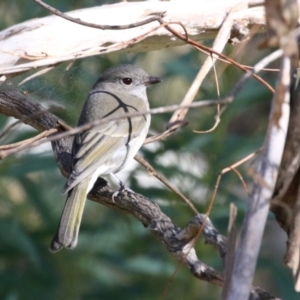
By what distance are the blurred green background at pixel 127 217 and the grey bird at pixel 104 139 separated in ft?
1.04

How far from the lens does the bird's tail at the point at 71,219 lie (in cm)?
288

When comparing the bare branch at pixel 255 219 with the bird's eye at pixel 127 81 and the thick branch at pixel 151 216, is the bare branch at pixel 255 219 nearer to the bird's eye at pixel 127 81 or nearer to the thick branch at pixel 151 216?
the thick branch at pixel 151 216

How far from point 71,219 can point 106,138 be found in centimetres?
50

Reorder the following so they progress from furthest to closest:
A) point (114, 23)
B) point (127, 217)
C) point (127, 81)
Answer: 1. point (127, 217)
2. point (127, 81)
3. point (114, 23)

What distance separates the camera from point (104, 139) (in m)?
3.34

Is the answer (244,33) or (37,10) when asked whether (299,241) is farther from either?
(37,10)

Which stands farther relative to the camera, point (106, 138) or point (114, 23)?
point (106, 138)

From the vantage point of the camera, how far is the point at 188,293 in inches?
169

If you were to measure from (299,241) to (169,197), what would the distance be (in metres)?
2.54

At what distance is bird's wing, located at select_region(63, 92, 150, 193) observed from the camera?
316cm

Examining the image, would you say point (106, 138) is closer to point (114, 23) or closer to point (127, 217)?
point (114, 23)

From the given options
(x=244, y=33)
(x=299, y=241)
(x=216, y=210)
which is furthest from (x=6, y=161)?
(x=299, y=241)

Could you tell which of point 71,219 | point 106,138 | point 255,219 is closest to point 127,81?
point 106,138

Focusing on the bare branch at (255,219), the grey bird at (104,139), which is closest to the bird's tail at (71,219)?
the grey bird at (104,139)
